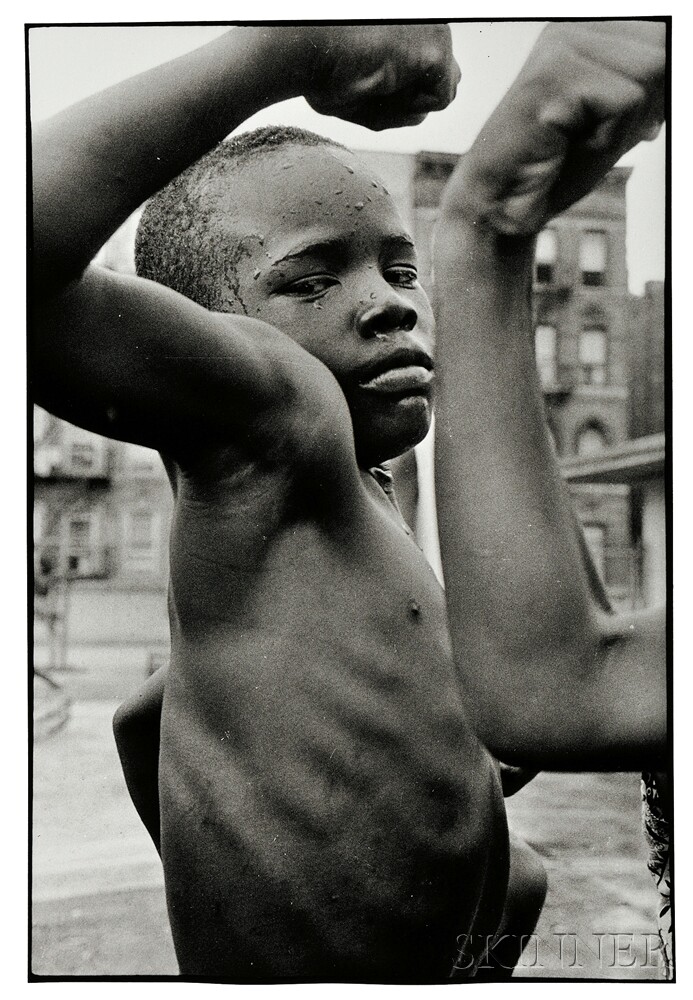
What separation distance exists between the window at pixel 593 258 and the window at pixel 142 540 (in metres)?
0.54

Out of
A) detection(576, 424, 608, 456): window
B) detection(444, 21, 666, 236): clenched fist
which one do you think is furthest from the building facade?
detection(444, 21, 666, 236): clenched fist

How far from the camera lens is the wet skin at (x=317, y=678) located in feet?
3.81

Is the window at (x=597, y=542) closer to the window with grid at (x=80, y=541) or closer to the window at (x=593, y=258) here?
the window at (x=593, y=258)

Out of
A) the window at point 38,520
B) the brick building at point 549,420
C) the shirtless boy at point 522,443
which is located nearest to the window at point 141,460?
the brick building at point 549,420

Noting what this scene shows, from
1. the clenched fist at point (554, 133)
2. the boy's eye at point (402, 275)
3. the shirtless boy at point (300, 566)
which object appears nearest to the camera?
the clenched fist at point (554, 133)

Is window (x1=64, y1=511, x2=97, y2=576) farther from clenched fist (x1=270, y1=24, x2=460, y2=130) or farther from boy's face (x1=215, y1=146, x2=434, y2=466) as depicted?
clenched fist (x1=270, y1=24, x2=460, y2=130)

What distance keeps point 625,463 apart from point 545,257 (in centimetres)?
24

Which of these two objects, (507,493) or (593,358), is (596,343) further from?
(507,493)

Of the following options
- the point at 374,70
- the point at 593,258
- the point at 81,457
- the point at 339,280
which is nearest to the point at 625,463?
the point at 593,258

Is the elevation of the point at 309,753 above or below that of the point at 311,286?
below

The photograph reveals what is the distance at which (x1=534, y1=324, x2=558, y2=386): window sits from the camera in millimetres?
1249

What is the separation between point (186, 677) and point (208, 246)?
0.45 metres

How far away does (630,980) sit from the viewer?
125 cm

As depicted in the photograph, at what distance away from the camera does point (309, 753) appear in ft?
3.80
